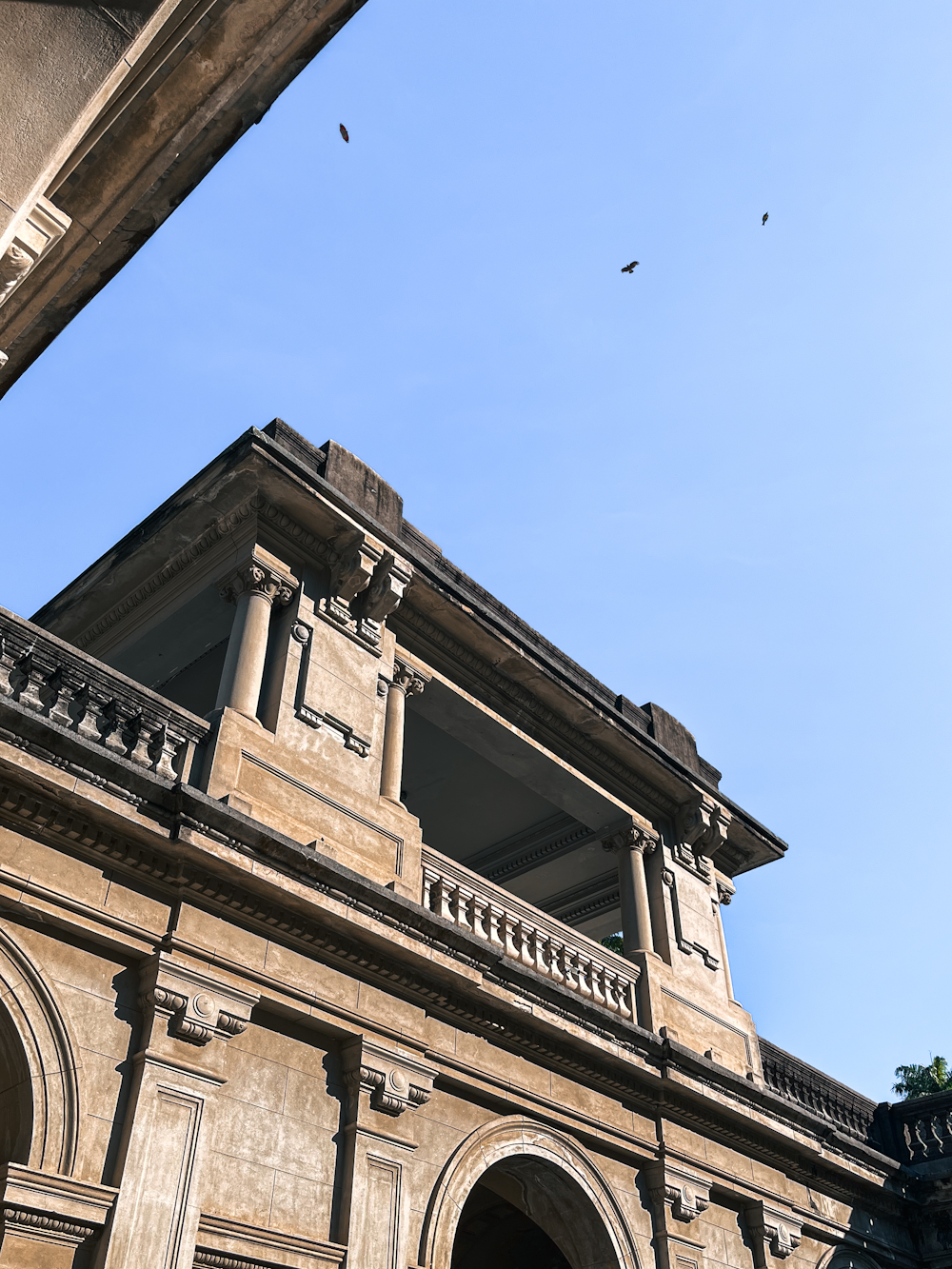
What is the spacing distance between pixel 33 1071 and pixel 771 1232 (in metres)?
8.68

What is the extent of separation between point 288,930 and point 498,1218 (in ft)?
21.2

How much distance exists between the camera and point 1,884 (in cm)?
715

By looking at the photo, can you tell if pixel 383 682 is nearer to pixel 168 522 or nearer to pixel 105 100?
pixel 168 522

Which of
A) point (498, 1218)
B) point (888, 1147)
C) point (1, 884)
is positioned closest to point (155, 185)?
point (1, 884)

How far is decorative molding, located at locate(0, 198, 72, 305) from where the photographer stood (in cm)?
340

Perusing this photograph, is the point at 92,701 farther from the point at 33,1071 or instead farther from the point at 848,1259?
the point at 848,1259

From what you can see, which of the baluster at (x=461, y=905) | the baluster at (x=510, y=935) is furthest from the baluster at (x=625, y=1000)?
the baluster at (x=461, y=905)

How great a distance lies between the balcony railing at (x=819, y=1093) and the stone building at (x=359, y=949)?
0.07 metres

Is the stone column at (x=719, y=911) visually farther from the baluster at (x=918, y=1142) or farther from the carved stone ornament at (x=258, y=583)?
the carved stone ornament at (x=258, y=583)

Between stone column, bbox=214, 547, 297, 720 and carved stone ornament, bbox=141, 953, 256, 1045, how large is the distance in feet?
8.08

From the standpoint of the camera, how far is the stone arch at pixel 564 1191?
978cm

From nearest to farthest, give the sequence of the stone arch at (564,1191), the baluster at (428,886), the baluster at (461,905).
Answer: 1. the stone arch at (564,1191)
2. the baluster at (428,886)
3. the baluster at (461,905)

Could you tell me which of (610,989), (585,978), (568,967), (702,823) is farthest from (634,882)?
(568,967)

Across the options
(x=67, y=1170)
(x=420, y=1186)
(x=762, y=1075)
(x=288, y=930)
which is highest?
(x=762, y=1075)
